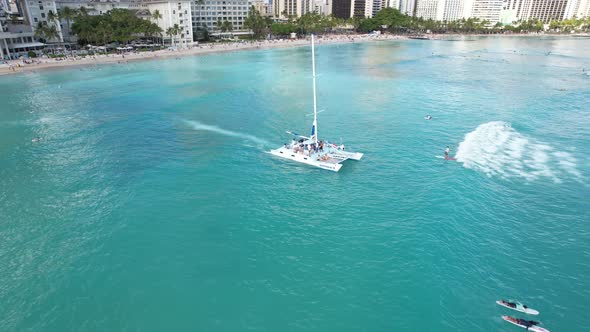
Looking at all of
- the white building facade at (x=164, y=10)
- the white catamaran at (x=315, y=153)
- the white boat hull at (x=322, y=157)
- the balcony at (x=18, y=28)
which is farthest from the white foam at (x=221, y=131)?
the white building facade at (x=164, y=10)

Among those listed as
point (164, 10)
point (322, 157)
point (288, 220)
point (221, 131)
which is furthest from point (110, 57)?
point (288, 220)

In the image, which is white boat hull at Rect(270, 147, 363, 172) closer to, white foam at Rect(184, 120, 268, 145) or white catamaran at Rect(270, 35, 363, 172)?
white catamaran at Rect(270, 35, 363, 172)

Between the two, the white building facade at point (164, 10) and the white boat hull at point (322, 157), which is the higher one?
the white building facade at point (164, 10)

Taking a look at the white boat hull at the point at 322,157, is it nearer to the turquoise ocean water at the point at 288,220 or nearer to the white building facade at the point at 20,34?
the turquoise ocean water at the point at 288,220

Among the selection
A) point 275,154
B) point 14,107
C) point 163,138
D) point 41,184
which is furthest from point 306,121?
point 14,107

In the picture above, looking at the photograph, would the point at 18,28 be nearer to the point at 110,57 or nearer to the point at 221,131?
the point at 110,57

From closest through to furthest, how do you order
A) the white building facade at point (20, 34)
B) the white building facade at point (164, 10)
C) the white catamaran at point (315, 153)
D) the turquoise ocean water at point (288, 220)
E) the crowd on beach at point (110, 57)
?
the turquoise ocean water at point (288, 220) < the white catamaran at point (315, 153) < the crowd on beach at point (110, 57) < the white building facade at point (20, 34) < the white building facade at point (164, 10)
